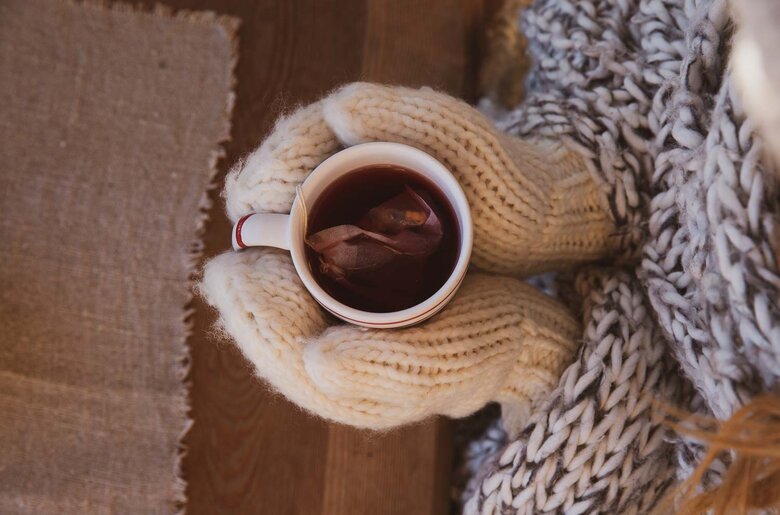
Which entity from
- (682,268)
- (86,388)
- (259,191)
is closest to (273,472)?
(86,388)

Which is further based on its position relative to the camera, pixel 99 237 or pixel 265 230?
pixel 99 237

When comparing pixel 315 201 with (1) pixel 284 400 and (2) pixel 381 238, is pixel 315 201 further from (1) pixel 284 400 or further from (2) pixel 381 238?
(1) pixel 284 400

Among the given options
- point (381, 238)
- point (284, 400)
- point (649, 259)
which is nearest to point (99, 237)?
point (284, 400)

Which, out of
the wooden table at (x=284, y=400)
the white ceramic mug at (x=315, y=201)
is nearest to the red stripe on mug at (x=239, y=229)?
the white ceramic mug at (x=315, y=201)

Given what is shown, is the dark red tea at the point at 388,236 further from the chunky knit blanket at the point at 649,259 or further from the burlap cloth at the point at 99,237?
the burlap cloth at the point at 99,237

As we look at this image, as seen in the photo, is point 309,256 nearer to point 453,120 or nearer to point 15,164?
point 453,120

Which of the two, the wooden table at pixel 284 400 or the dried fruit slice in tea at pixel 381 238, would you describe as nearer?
the dried fruit slice in tea at pixel 381 238
